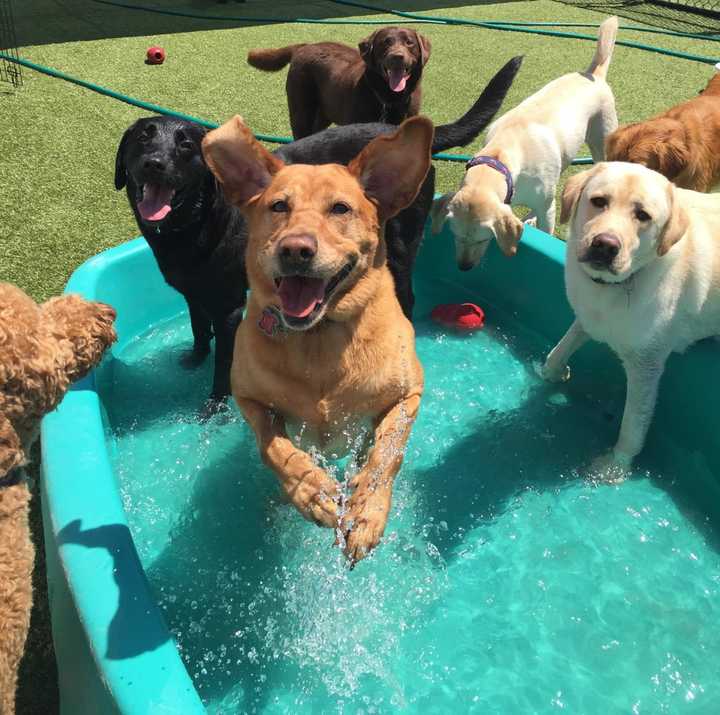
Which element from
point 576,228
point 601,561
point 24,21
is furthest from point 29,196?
point 24,21

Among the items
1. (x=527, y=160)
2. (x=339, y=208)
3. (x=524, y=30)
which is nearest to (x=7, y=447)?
(x=339, y=208)

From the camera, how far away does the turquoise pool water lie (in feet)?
7.89

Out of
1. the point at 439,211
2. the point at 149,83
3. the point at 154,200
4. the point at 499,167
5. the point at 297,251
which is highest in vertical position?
the point at 297,251

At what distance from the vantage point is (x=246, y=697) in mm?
2332

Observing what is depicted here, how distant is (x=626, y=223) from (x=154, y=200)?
2.04 m

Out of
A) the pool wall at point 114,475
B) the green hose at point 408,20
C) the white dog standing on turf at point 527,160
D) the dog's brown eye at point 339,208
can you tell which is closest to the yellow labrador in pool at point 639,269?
the pool wall at point 114,475

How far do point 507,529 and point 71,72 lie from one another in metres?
7.13

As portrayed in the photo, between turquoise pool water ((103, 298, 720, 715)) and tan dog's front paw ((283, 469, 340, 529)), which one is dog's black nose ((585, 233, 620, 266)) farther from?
tan dog's front paw ((283, 469, 340, 529))

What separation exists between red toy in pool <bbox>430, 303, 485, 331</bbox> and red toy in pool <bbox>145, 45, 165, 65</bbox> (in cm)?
570

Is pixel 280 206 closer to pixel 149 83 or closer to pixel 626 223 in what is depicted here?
pixel 626 223

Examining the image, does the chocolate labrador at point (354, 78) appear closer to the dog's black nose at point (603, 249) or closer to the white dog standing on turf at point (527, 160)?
the white dog standing on turf at point (527, 160)

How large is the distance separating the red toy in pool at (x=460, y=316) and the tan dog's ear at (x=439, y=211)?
52cm

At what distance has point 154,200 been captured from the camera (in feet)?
9.72

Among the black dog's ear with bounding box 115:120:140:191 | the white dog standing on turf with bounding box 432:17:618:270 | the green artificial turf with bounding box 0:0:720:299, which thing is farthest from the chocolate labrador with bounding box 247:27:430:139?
the black dog's ear with bounding box 115:120:140:191
